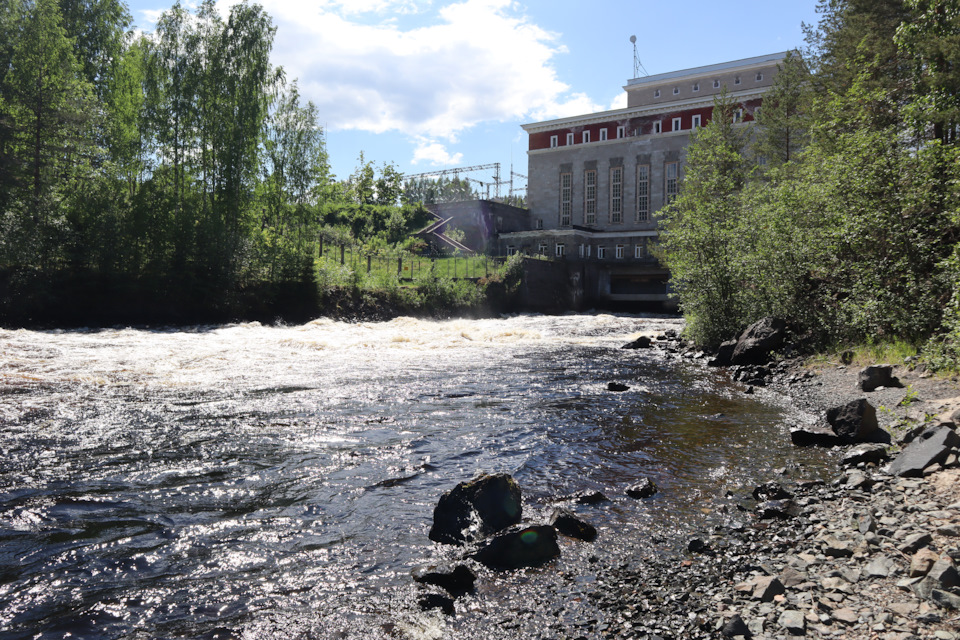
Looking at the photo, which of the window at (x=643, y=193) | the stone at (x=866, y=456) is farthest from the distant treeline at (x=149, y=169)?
the window at (x=643, y=193)

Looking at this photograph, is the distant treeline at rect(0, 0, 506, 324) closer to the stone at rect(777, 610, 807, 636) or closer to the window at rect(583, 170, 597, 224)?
the stone at rect(777, 610, 807, 636)

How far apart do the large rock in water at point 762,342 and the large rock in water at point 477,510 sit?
14.0m

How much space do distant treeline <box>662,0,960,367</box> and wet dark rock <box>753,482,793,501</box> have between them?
16.6 feet

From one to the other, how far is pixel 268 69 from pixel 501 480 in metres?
40.5

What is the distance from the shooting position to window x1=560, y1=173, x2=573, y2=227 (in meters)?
81.0

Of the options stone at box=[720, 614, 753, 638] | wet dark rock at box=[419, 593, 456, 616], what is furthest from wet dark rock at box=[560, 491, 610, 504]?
stone at box=[720, 614, 753, 638]

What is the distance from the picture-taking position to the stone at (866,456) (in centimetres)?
756

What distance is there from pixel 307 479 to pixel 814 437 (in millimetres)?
8042

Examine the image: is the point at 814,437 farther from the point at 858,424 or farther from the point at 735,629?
the point at 735,629

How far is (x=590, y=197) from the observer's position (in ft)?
262

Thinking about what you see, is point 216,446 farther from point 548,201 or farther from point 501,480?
point 548,201

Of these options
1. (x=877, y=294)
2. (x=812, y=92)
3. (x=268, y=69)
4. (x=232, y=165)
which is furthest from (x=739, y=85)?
(x=877, y=294)

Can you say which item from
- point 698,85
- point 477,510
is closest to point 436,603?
point 477,510

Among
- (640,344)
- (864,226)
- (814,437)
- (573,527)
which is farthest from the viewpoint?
(640,344)
